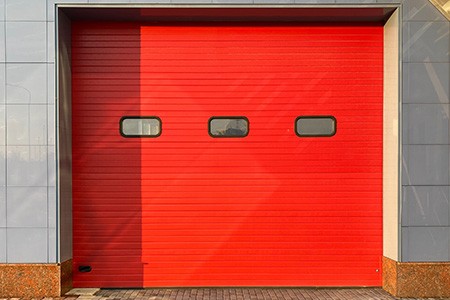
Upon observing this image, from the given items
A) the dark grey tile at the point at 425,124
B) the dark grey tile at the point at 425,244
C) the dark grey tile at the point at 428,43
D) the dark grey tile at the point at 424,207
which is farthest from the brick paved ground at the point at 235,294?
the dark grey tile at the point at 428,43

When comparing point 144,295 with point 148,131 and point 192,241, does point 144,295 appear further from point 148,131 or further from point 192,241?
point 148,131

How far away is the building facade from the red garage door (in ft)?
0.10

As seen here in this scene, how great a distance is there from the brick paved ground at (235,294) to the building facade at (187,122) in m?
0.14

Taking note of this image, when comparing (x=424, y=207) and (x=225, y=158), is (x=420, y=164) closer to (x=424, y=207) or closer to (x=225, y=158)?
(x=424, y=207)

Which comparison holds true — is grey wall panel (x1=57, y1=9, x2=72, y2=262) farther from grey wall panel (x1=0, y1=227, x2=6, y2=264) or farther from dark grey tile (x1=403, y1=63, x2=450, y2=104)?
dark grey tile (x1=403, y1=63, x2=450, y2=104)

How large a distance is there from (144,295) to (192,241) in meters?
0.99

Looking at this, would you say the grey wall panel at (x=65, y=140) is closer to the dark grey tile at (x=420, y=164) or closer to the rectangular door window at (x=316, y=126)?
the rectangular door window at (x=316, y=126)

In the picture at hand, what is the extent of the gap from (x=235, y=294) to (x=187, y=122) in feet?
8.29

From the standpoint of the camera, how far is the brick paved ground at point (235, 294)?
6426 mm

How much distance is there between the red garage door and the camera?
6844 millimetres

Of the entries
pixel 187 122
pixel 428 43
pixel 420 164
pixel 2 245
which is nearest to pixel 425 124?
pixel 420 164

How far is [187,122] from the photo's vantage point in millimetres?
6863

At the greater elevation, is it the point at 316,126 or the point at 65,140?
the point at 316,126

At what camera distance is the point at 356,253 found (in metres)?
6.87
